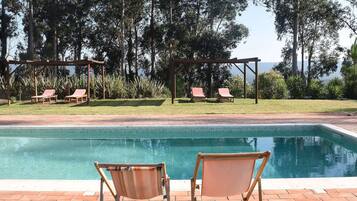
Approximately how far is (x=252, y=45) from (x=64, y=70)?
14470 mm

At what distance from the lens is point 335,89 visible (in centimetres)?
2095

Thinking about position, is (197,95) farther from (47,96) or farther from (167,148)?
(167,148)

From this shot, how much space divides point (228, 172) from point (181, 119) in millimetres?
8339

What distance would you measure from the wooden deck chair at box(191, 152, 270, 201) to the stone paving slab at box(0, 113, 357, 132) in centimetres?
721

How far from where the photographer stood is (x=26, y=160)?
8000mm

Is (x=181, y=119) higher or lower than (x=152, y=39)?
lower

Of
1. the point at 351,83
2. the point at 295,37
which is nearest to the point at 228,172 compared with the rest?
the point at 351,83

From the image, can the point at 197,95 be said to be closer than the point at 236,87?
Yes

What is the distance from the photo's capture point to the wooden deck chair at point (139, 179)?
329cm

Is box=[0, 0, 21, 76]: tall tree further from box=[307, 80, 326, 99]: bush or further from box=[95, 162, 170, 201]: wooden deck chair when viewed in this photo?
box=[95, 162, 170, 201]: wooden deck chair

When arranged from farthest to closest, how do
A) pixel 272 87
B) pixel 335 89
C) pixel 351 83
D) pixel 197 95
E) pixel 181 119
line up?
pixel 272 87 → pixel 335 89 → pixel 351 83 → pixel 197 95 → pixel 181 119

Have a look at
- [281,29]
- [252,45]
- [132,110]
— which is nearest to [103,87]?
[132,110]

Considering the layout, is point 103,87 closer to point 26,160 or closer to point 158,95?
point 158,95

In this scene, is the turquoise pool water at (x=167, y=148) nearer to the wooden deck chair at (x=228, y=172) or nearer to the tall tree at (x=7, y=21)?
the wooden deck chair at (x=228, y=172)
